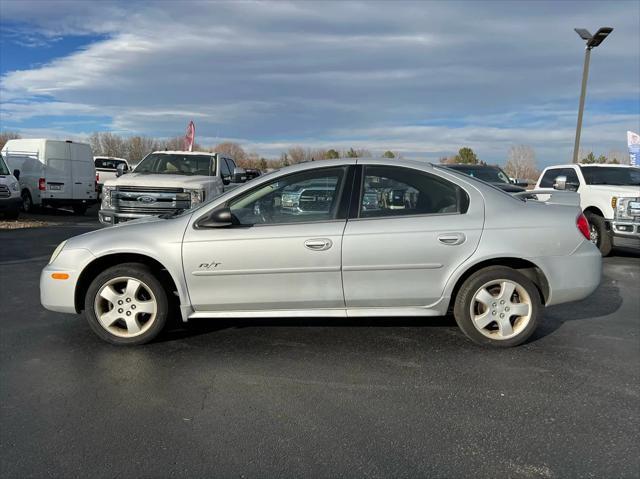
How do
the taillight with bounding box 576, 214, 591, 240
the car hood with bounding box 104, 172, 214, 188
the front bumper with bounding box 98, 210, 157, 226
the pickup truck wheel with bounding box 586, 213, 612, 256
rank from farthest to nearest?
the pickup truck wheel with bounding box 586, 213, 612, 256, the car hood with bounding box 104, 172, 214, 188, the front bumper with bounding box 98, 210, 157, 226, the taillight with bounding box 576, 214, 591, 240

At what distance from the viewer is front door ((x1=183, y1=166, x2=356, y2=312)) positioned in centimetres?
458

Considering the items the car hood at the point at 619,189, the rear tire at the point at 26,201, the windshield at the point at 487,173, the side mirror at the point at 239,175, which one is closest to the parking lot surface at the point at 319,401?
the car hood at the point at 619,189

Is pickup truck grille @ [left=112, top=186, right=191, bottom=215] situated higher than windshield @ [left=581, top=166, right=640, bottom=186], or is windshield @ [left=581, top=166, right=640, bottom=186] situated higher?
windshield @ [left=581, top=166, right=640, bottom=186]

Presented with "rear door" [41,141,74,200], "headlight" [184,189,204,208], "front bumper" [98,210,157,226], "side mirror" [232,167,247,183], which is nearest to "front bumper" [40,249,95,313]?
"front bumper" [98,210,157,226]

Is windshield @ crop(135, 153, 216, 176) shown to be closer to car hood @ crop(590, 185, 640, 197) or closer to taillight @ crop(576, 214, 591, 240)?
car hood @ crop(590, 185, 640, 197)

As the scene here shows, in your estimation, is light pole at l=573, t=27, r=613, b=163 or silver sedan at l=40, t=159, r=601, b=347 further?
light pole at l=573, t=27, r=613, b=163

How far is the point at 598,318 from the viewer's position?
232 inches

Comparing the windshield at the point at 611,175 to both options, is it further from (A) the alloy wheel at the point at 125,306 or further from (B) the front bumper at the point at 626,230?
(A) the alloy wheel at the point at 125,306

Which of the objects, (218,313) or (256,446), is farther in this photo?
(218,313)

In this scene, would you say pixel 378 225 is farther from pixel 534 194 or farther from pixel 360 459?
pixel 534 194

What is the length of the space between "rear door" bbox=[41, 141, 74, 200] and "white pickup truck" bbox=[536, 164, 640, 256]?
47.5ft

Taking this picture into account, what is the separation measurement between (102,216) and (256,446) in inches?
323

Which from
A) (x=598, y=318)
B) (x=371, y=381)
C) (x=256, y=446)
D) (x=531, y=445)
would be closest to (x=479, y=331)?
(x=371, y=381)

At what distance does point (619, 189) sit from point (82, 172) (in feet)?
51.0
